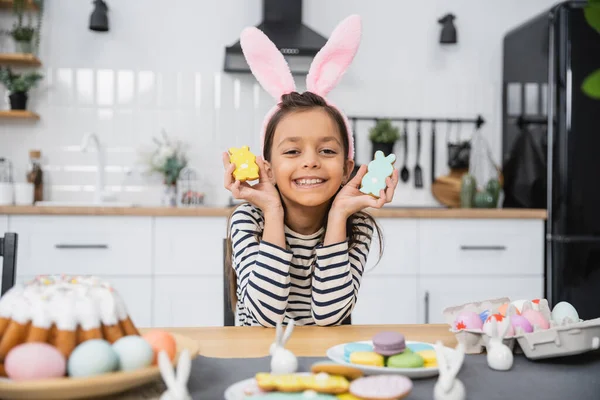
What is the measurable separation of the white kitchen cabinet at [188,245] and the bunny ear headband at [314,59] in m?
1.39

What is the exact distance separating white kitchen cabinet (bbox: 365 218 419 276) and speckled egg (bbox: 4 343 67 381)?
2260 millimetres

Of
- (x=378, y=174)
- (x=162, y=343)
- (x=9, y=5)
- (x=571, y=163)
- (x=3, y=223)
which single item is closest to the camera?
(x=162, y=343)

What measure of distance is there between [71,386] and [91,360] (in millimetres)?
33

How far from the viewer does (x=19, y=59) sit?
3.13 m

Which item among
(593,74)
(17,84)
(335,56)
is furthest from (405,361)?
(17,84)

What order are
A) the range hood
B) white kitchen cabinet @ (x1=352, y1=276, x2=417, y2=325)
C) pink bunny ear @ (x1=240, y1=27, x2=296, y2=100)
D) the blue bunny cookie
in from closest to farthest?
the blue bunny cookie, pink bunny ear @ (x1=240, y1=27, x2=296, y2=100), white kitchen cabinet @ (x1=352, y1=276, x2=417, y2=325), the range hood

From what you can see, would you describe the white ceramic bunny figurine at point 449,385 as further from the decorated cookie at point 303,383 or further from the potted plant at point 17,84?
the potted plant at point 17,84

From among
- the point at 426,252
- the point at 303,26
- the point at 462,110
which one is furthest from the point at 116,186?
the point at 462,110

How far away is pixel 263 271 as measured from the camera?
4.30 ft

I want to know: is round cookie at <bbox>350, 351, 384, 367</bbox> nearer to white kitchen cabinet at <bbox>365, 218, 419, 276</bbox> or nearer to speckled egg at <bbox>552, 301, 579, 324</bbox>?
speckled egg at <bbox>552, 301, 579, 324</bbox>

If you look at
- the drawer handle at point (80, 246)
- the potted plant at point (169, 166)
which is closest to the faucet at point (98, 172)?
the potted plant at point (169, 166)

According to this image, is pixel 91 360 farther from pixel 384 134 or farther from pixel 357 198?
pixel 384 134

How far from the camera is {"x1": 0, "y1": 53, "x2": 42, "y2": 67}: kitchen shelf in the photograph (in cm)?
309

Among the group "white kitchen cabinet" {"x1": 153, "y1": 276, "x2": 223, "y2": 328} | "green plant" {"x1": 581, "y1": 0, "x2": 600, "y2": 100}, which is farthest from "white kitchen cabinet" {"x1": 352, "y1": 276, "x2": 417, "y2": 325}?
"green plant" {"x1": 581, "y1": 0, "x2": 600, "y2": 100}
